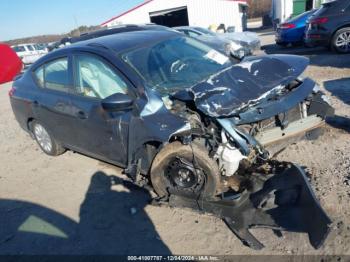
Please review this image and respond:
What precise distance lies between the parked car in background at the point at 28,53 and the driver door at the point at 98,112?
72.4ft

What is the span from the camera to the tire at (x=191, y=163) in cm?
310

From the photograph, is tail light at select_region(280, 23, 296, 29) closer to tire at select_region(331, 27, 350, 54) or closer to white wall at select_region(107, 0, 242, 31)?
tire at select_region(331, 27, 350, 54)

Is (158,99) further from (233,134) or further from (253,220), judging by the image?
(253,220)

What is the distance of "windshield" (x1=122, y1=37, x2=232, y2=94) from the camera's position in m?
3.48

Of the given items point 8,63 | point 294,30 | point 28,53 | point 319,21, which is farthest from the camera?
point 28,53

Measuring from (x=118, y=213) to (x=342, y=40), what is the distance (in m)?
9.00

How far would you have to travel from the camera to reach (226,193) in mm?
3201

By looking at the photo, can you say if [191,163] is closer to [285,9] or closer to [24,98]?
[24,98]

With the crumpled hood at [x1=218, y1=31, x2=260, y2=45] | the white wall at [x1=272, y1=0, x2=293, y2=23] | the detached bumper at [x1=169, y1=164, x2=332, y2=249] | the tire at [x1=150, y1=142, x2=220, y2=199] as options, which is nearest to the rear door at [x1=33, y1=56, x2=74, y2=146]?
the tire at [x1=150, y1=142, x2=220, y2=199]

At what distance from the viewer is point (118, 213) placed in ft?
11.6

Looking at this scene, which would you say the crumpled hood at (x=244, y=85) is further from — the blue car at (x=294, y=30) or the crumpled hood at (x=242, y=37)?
the blue car at (x=294, y=30)

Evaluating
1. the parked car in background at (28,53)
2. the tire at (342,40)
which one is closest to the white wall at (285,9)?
the tire at (342,40)

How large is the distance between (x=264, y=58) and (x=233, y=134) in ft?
4.75

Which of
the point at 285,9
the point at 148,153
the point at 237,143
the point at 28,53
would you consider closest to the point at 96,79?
the point at 148,153
